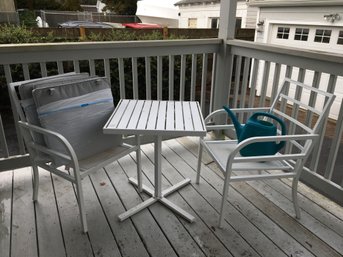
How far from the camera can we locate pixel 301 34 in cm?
547

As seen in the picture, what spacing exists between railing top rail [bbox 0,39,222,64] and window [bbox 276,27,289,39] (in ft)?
12.5


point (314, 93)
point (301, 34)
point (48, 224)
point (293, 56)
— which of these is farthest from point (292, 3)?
point (48, 224)

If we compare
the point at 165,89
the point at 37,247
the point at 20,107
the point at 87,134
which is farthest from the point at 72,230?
the point at 165,89

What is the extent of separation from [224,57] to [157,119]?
4.81 feet

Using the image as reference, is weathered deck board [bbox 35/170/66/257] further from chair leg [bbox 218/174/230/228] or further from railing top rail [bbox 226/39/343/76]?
railing top rail [bbox 226/39/343/76]

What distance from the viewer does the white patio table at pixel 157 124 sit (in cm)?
149

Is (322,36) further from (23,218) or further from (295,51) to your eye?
(23,218)

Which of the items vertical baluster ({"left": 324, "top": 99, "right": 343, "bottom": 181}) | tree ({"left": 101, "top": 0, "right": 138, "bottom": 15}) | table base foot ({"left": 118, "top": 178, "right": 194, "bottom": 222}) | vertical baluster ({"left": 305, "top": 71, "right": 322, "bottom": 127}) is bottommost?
table base foot ({"left": 118, "top": 178, "right": 194, "bottom": 222})

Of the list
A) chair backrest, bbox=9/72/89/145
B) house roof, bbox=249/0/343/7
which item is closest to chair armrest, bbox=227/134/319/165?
chair backrest, bbox=9/72/89/145

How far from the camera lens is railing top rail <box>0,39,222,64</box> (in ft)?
6.43

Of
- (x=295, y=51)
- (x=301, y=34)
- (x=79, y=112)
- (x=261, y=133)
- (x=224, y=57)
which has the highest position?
(x=301, y=34)

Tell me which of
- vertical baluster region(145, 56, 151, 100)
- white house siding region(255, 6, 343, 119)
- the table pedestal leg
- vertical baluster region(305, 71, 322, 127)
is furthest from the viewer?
white house siding region(255, 6, 343, 119)

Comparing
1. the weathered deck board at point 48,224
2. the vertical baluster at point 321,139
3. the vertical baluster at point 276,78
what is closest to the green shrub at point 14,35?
the weathered deck board at point 48,224

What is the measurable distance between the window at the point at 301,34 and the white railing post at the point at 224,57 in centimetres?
348
